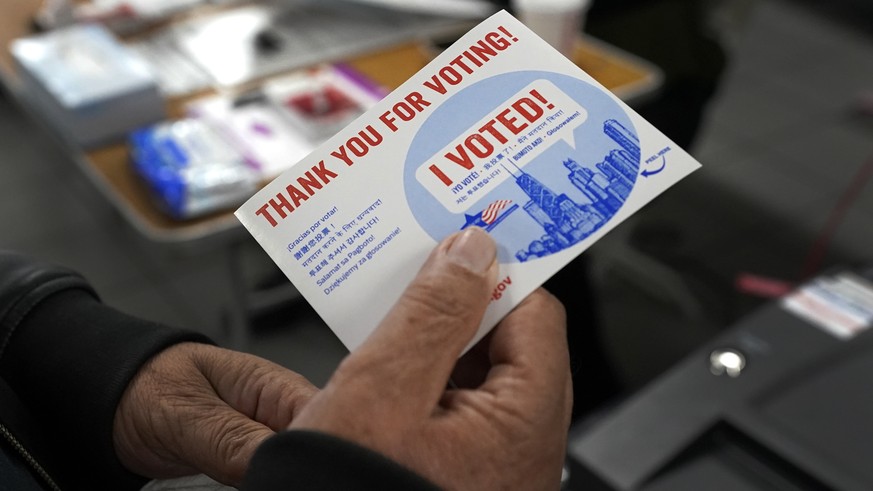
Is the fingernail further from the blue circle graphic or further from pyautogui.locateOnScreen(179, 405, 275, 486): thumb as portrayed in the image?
pyautogui.locateOnScreen(179, 405, 275, 486): thumb

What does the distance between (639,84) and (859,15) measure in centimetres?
287

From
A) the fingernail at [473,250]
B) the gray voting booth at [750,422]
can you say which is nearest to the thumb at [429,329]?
the fingernail at [473,250]

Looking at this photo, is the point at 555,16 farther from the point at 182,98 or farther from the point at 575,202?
the point at 575,202

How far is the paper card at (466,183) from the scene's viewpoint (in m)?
0.50

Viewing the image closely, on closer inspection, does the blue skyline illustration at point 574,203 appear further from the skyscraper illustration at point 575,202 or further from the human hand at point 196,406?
the human hand at point 196,406

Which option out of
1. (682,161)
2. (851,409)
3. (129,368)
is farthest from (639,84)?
(129,368)

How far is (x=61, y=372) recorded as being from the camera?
60 centimetres

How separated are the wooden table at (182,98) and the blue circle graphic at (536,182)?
57 centimetres

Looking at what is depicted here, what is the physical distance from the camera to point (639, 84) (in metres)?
1.65

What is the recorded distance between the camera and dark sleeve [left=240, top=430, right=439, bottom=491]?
0.42 meters

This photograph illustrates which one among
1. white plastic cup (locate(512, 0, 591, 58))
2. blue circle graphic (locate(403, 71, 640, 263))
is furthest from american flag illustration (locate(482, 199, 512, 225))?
white plastic cup (locate(512, 0, 591, 58))

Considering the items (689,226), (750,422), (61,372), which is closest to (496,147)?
(61,372)

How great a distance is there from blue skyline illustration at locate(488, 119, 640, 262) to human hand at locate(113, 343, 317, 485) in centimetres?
19

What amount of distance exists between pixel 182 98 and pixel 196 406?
3.80 feet
